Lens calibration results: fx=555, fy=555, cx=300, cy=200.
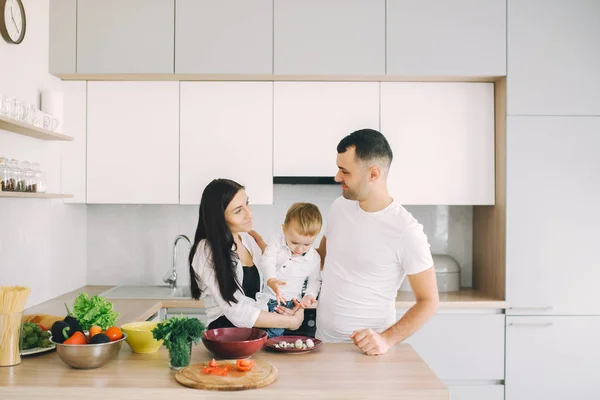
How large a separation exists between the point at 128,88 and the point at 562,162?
2617 mm

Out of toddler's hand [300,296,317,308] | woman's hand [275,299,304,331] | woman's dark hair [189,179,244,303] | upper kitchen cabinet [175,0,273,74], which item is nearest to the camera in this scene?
woman's dark hair [189,179,244,303]

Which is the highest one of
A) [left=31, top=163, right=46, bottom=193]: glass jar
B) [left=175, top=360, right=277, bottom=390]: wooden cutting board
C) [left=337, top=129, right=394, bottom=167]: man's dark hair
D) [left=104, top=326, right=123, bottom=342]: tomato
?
[left=337, top=129, right=394, bottom=167]: man's dark hair

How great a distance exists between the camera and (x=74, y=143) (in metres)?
3.39

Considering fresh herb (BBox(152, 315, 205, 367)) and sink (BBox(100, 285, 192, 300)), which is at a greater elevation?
fresh herb (BBox(152, 315, 205, 367))

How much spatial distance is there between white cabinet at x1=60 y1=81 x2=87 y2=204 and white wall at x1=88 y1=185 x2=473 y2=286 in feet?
1.33

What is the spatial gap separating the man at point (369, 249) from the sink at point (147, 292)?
1342 mm

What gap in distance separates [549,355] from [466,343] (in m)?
0.48

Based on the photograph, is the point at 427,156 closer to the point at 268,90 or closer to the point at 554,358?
the point at 268,90

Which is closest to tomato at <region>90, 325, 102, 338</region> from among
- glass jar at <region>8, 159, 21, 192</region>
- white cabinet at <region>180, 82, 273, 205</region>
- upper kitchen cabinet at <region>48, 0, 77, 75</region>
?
glass jar at <region>8, 159, 21, 192</region>

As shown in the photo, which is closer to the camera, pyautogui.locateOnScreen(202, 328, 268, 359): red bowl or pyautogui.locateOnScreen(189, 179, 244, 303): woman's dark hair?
pyautogui.locateOnScreen(202, 328, 268, 359): red bowl

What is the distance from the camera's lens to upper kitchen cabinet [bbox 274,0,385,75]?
324 centimetres

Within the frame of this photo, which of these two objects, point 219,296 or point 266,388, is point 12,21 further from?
point 266,388

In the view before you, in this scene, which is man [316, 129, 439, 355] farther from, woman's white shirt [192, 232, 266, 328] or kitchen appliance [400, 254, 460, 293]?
kitchen appliance [400, 254, 460, 293]

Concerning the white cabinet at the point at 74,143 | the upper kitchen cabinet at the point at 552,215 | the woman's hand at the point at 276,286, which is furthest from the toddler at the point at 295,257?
the white cabinet at the point at 74,143
